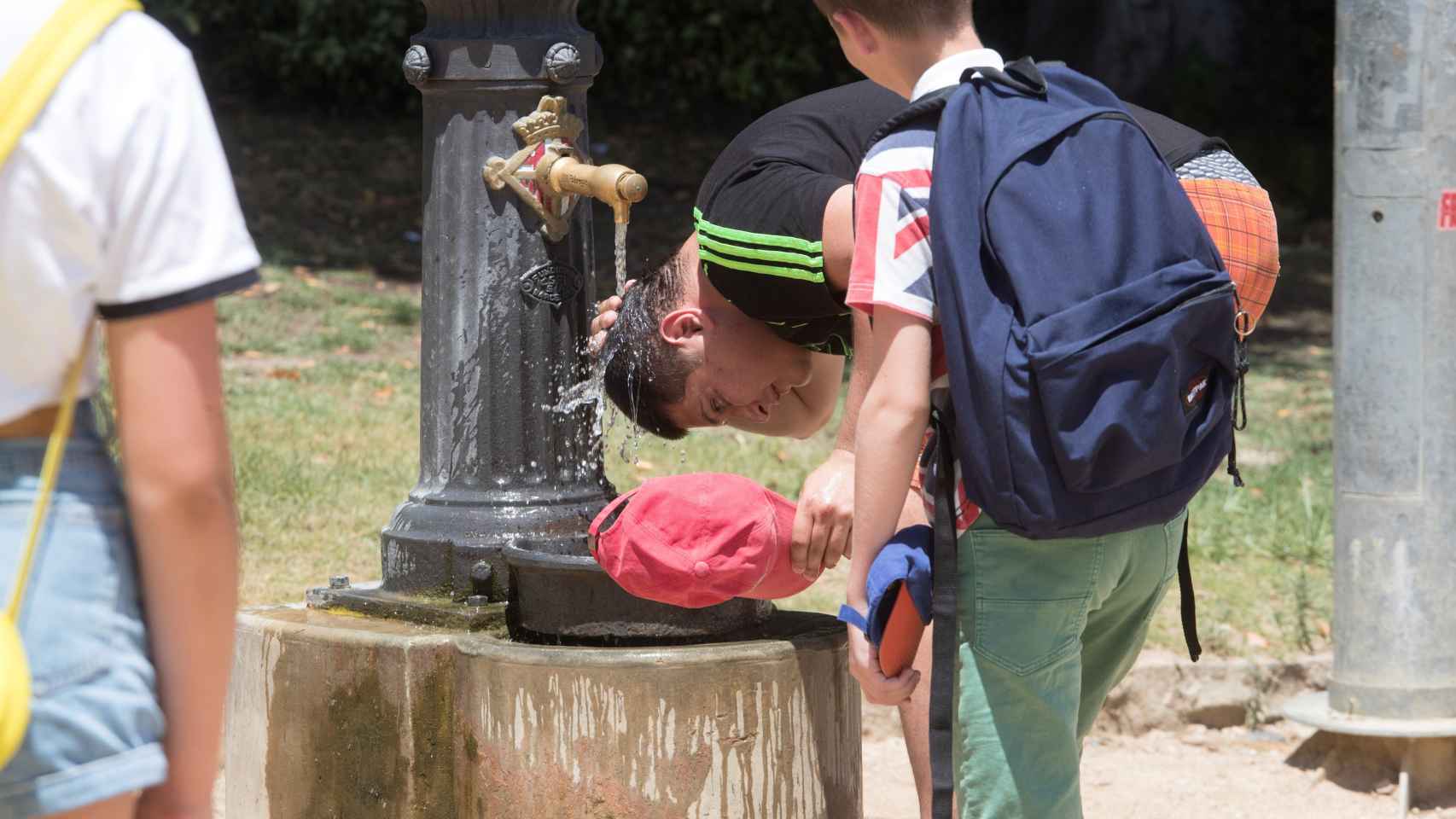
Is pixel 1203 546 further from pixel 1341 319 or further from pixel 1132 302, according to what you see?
pixel 1132 302

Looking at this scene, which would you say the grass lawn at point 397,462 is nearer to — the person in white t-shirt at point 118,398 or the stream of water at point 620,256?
the stream of water at point 620,256

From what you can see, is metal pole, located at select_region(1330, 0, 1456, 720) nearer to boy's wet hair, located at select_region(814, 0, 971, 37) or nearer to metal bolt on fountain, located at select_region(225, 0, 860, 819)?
metal bolt on fountain, located at select_region(225, 0, 860, 819)

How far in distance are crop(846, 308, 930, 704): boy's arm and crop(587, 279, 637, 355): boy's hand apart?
977mm

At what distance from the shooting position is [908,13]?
7.86ft

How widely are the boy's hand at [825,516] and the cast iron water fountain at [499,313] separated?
0.40m

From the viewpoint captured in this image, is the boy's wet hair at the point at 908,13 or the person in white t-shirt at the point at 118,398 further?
the boy's wet hair at the point at 908,13

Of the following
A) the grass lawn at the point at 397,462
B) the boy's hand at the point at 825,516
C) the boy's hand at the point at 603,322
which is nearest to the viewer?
the boy's hand at the point at 825,516

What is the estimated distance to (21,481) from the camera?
1.47 meters

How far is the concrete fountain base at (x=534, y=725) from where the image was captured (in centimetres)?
286

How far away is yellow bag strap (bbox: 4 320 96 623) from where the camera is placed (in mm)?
1436

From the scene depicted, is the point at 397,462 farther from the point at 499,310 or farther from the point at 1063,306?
the point at 1063,306

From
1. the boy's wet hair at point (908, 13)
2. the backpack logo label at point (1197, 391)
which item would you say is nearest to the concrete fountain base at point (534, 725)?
the backpack logo label at point (1197, 391)

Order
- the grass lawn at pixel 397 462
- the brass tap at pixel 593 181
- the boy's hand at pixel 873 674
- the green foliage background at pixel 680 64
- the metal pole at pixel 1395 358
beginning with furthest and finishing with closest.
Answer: the green foliage background at pixel 680 64, the grass lawn at pixel 397 462, the metal pole at pixel 1395 358, the brass tap at pixel 593 181, the boy's hand at pixel 873 674

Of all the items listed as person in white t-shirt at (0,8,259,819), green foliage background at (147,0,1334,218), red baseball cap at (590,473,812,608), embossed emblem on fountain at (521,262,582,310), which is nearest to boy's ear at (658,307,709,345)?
embossed emblem on fountain at (521,262,582,310)
